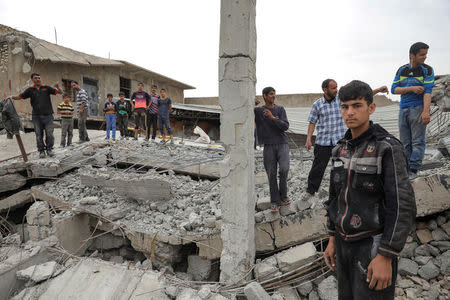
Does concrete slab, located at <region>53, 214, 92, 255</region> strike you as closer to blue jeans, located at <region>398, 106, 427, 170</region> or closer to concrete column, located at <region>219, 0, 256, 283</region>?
concrete column, located at <region>219, 0, 256, 283</region>

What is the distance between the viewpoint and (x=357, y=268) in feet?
4.45

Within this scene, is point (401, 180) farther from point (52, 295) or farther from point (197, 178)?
point (197, 178)

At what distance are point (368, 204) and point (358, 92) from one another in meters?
0.60

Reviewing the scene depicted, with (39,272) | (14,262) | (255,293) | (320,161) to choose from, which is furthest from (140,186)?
(320,161)

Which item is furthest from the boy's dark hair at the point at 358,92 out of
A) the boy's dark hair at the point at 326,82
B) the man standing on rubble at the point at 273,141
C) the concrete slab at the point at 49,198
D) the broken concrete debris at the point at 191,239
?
the concrete slab at the point at 49,198

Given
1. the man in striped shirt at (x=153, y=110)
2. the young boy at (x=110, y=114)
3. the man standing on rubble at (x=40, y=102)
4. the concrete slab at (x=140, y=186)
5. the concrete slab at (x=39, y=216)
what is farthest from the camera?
A: the young boy at (x=110, y=114)

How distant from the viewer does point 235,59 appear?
8.50ft

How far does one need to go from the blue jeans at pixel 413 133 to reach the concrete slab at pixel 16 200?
7220 millimetres

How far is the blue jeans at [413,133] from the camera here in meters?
2.97

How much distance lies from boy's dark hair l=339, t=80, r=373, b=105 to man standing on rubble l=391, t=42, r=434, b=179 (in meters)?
2.09

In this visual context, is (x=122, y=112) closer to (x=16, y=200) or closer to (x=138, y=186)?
(x=16, y=200)

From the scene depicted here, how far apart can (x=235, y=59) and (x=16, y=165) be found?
19.5ft

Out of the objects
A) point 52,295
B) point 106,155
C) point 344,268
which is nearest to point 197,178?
point 106,155

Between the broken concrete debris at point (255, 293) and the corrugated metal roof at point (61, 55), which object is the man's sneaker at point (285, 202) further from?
the corrugated metal roof at point (61, 55)
